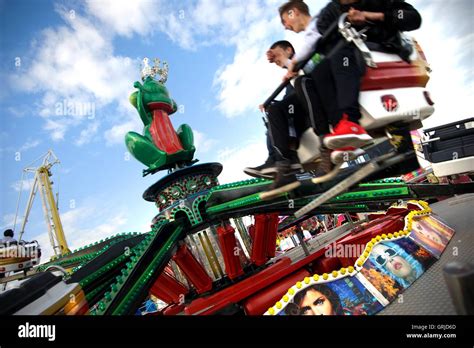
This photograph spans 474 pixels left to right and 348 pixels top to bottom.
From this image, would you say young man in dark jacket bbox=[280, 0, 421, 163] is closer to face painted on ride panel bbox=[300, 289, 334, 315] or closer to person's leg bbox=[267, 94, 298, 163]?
person's leg bbox=[267, 94, 298, 163]

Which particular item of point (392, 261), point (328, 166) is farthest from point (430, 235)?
point (328, 166)

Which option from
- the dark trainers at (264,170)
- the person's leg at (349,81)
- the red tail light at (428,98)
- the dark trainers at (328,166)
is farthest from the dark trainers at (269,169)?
the red tail light at (428,98)

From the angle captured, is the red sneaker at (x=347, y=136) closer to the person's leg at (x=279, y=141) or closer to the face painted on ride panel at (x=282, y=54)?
the person's leg at (x=279, y=141)

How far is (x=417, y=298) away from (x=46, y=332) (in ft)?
7.81

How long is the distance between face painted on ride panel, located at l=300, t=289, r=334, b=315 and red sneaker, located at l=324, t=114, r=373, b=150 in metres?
1.31

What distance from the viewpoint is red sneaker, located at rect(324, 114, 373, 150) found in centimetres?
146

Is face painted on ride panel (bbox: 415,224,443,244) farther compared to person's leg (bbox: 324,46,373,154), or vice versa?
face painted on ride panel (bbox: 415,224,443,244)

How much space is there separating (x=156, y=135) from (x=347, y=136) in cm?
349

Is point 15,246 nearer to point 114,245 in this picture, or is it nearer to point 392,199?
point 114,245

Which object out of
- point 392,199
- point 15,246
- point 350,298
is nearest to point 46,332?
point 350,298

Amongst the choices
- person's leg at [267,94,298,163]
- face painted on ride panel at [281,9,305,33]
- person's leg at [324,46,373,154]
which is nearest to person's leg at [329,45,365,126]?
person's leg at [324,46,373,154]

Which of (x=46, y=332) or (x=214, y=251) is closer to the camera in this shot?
(x=46, y=332)

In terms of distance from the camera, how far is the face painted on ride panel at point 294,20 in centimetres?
173

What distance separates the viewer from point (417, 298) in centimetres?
198
